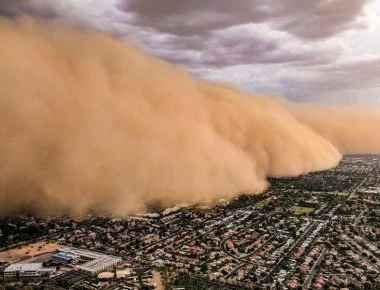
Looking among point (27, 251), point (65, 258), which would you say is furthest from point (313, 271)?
point (27, 251)

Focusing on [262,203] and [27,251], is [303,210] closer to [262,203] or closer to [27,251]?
[262,203]

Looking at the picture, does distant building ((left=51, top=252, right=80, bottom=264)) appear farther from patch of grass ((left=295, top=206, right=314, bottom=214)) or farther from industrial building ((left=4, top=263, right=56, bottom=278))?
patch of grass ((left=295, top=206, right=314, bottom=214))

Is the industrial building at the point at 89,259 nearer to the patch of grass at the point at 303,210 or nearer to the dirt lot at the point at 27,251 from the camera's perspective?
the dirt lot at the point at 27,251

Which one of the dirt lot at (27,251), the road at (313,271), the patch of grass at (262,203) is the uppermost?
the dirt lot at (27,251)

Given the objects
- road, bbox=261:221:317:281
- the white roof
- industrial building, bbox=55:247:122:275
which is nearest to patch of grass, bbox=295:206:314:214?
road, bbox=261:221:317:281

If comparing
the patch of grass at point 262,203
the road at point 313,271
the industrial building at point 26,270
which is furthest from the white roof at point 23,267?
the patch of grass at point 262,203

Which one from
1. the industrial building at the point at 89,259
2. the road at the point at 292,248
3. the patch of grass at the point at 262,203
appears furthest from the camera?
the patch of grass at the point at 262,203
